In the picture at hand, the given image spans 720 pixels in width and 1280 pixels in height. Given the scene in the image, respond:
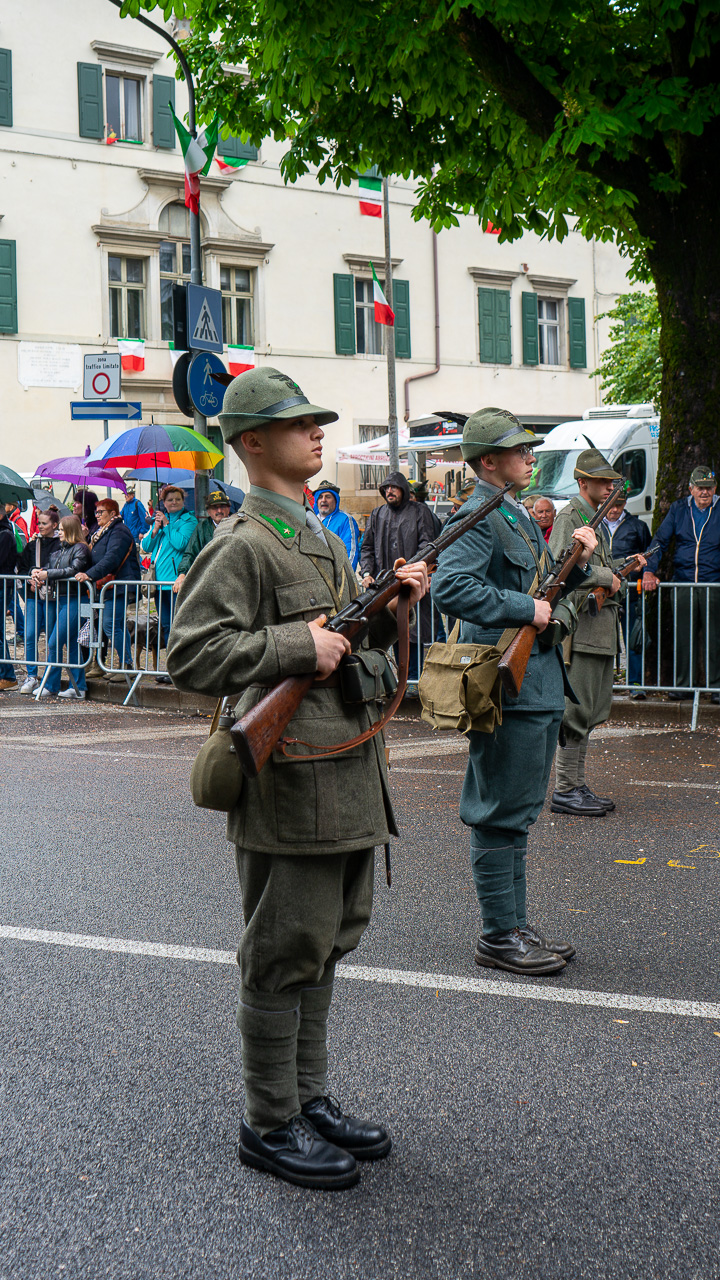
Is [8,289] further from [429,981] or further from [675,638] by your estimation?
[429,981]

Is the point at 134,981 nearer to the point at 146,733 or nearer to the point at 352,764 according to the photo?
the point at 352,764

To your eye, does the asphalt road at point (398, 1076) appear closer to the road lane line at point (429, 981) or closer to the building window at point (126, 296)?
the road lane line at point (429, 981)

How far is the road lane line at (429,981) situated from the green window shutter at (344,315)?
86.1ft

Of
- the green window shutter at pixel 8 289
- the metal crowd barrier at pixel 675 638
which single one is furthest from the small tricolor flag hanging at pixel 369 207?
the metal crowd barrier at pixel 675 638

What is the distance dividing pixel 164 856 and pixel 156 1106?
2.77m

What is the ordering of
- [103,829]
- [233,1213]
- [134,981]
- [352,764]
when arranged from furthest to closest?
[103,829], [134,981], [352,764], [233,1213]

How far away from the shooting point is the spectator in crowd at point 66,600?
1280 centimetres

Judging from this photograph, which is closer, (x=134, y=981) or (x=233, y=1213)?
(x=233, y=1213)

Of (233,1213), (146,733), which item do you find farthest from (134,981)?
(146,733)

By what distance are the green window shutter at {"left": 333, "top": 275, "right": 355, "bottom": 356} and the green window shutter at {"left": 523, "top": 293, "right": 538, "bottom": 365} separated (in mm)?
5456

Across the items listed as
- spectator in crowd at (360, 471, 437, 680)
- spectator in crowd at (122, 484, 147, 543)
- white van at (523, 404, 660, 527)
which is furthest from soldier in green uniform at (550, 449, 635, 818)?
white van at (523, 404, 660, 527)

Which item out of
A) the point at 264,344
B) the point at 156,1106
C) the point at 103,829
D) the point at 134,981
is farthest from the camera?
the point at 264,344

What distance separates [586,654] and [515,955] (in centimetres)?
305

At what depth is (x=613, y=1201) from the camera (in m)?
2.86
